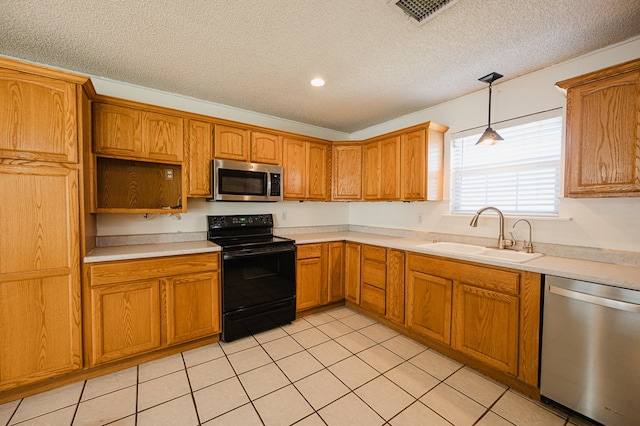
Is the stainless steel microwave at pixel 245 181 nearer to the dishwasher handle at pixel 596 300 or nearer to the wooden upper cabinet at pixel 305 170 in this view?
A: the wooden upper cabinet at pixel 305 170

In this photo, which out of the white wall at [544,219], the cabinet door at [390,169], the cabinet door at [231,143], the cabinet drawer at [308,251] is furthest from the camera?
the cabinet door at [390,169]

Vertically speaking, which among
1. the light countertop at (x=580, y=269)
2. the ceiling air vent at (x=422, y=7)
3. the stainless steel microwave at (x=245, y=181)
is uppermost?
the ceiling air vent at (x=422, y=7)

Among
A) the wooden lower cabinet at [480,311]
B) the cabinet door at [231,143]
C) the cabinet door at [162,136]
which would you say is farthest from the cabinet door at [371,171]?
the cabinet door at [162,136]

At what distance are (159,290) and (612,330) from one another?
312cm

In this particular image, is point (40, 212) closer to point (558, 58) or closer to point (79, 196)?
point (79, 196)

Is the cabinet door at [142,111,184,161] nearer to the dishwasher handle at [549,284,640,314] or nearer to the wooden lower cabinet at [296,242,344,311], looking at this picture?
the wooden lower cabinet at [296,242,344,311]

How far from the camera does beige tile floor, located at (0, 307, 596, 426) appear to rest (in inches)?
64.8

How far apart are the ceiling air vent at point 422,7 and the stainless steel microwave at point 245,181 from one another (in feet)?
6.59

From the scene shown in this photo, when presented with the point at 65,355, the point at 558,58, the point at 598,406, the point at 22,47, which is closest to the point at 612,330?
the point at 598,406

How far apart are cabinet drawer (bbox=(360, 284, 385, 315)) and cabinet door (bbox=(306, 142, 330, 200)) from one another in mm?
1355

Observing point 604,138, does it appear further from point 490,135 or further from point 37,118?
point 37,118

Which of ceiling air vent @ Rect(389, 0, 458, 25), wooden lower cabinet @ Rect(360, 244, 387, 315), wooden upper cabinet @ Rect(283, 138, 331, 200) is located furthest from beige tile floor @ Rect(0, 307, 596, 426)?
ceiling air vent @ Rect(389, 0, 458, 25)

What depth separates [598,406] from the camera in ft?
5.10

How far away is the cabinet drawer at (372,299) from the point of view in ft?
9.64
